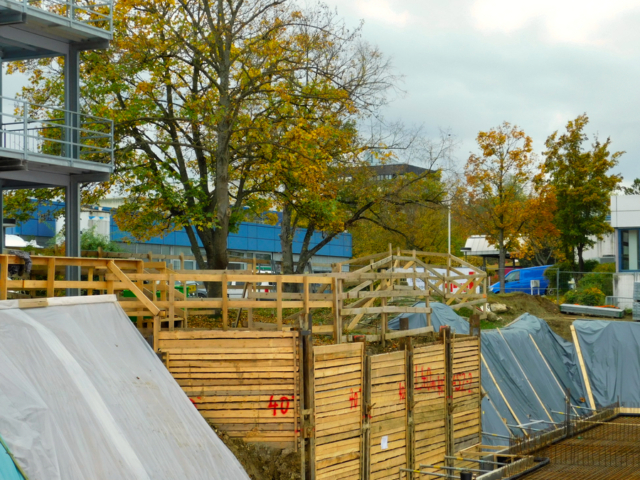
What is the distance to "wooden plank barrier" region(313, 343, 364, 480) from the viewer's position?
1396cm

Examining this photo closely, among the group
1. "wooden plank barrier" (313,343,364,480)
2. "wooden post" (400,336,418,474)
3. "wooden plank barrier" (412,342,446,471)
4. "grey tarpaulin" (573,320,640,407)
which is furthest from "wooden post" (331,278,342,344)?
"grey tarpaulin" (573,320,640,407)

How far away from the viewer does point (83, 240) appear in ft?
135

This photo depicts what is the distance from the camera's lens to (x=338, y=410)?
14406mm

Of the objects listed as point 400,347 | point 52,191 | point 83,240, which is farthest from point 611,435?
point 83,240

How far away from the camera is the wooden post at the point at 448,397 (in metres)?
17.9

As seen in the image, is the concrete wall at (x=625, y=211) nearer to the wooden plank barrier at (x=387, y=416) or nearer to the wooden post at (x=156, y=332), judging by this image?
the wooden plank barrier at (x=387, y=416)

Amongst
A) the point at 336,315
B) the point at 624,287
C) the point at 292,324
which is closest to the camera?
the point at 336,315

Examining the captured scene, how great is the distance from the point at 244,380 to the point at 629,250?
31.9 metres

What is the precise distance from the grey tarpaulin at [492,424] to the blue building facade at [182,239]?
22708mm

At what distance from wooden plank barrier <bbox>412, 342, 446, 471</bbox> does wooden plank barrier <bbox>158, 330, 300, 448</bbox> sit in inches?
165

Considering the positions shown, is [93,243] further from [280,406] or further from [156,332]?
[280,406]

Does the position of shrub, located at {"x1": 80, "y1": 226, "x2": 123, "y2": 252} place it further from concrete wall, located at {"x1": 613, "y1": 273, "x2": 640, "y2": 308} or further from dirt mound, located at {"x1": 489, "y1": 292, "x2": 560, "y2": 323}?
concrete wall, located at {"x1": 613, "y1": 273, "x2": 640, "y2": 308}

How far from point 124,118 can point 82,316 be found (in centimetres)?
1006

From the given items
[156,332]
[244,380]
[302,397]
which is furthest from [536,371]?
[156,332]
